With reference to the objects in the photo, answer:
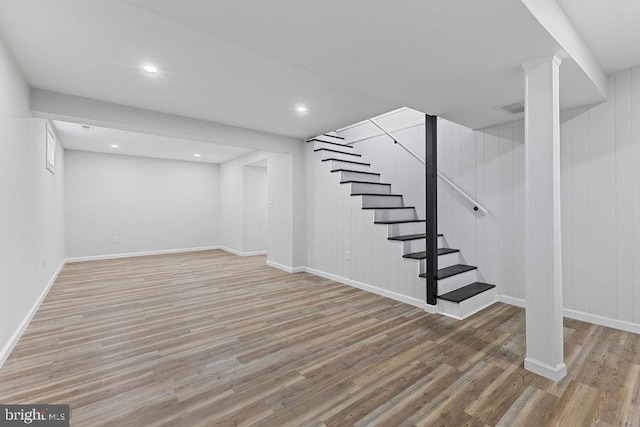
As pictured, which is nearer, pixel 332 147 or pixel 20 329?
pixel 20 329

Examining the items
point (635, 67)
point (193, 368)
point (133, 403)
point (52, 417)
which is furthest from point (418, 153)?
point (52, 417)

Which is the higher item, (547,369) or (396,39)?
(396,39)

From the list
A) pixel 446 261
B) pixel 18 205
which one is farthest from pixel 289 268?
pixel 18 205

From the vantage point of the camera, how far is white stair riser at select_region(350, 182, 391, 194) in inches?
170

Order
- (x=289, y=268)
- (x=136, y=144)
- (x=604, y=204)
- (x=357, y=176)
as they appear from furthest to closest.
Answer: (x=136, y=144) < (x=289, y=268) < (x=357, y=176) < (x=604, y=204)

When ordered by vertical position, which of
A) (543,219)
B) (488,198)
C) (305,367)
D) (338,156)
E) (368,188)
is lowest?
(305,367)

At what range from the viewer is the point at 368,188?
14.7ft

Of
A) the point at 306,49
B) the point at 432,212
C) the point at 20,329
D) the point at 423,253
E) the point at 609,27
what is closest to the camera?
the point at 306,49

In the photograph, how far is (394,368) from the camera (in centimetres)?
205

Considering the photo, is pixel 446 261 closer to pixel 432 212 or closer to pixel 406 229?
pixel 406 229

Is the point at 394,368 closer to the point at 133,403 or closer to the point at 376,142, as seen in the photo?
the point at 133,403

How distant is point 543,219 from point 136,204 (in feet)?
25.5

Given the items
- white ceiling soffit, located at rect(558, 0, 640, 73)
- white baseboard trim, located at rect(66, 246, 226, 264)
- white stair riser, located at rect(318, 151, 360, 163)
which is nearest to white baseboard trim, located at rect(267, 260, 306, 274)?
white stair riser, located at rect(318, 151, 360, 163)

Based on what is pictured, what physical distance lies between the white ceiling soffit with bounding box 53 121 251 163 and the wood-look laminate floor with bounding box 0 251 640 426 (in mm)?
2765
